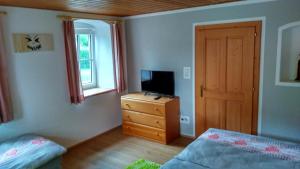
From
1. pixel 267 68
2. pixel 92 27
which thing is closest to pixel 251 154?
pixel 267 68

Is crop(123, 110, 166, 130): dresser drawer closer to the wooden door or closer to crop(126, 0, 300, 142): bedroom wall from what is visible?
crop(126, 0, 300, 142): bedroom wall

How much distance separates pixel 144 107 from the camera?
4074 millimetres

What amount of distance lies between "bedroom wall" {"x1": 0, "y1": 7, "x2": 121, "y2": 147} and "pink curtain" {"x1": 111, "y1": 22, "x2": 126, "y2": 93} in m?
0.62

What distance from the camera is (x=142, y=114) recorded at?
413 centimetres

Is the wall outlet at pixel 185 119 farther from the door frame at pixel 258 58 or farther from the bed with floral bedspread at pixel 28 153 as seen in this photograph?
the bed with floral bedspread at pixel 28 153

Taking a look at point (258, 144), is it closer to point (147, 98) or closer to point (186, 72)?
point (186, 72)

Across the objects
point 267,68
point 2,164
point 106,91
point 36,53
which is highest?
point 36,53

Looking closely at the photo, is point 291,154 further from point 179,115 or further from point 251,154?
point 179,115

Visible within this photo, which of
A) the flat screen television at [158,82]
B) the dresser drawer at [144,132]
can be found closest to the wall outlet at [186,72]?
the flat screen television at [158,82]

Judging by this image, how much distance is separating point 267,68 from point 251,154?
1445 millimetres

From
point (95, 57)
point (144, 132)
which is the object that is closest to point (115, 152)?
point (144, 132)

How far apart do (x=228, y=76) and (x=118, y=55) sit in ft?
6.81

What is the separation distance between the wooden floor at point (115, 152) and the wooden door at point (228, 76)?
2.53ft

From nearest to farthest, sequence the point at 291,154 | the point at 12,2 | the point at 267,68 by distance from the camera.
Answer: the point at 291,154, the point at 12,2, the point at 267,68
